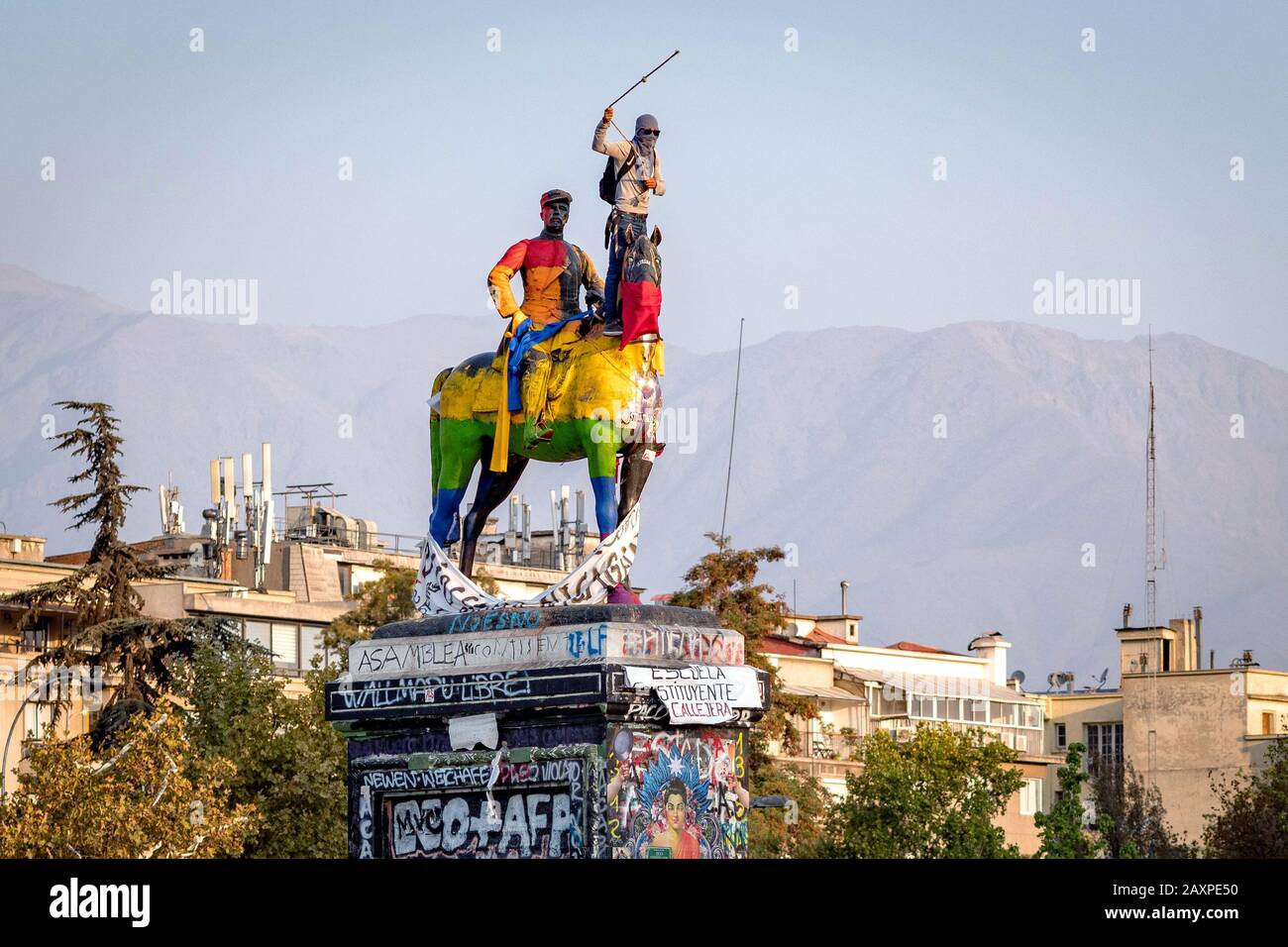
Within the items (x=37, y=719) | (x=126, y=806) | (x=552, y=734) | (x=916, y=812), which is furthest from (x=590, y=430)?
(x=37, y=719)

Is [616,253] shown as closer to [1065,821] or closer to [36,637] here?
[1065,821]

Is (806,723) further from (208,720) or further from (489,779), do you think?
(489,779)

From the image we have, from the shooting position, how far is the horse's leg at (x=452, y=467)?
26.2 meters

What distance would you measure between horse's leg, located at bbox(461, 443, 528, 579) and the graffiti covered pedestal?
38.5 inches

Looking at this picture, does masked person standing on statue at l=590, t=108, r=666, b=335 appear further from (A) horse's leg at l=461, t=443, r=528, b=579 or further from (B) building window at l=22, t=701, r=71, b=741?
(B) building window at l=22, t=701, r=71, b=741

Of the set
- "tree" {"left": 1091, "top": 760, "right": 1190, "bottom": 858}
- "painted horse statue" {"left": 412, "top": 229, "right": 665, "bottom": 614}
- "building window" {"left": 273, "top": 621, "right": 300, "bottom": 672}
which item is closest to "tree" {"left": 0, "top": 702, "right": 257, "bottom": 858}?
"painted horse statue" {"left": 412, "top": 229, "right": 665, "bottom": 614}

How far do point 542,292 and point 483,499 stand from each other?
6.10 ft

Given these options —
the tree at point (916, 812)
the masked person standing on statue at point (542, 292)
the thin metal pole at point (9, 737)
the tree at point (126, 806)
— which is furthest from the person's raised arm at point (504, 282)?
the thin metal pole at point (9, 737)

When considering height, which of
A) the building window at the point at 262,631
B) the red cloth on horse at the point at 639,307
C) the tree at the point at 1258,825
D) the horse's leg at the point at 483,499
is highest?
the red cloth on horse at the point at 639,307

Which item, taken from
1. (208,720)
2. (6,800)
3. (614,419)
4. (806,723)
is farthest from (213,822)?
(806,723)

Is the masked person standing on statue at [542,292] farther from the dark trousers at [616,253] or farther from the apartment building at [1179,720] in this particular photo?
the apartment building at [1179,720]

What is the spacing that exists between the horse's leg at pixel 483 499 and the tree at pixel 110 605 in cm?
2342

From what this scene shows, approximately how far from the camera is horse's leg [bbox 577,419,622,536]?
25078 mm

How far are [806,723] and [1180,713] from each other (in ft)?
34.5
